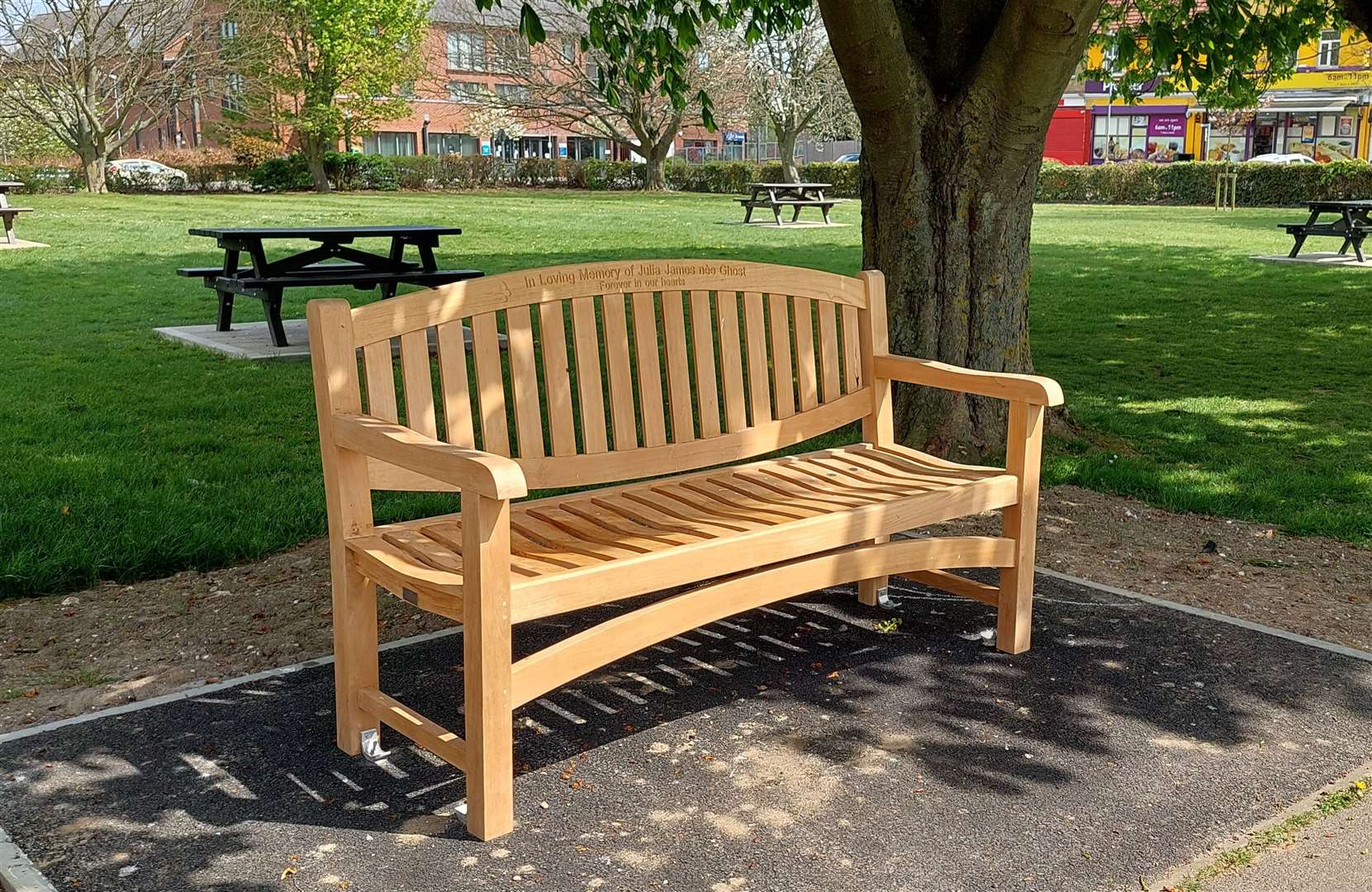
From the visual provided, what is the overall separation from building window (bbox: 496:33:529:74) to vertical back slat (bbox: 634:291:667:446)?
4154 centimetres

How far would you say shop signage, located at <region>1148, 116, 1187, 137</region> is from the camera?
5566 cm

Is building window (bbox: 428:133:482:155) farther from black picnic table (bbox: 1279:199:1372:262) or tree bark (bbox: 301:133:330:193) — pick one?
black picnic table (bbox: 1279:199:1372:262)

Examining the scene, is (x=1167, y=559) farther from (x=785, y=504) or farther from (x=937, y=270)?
(x=785, y=504)

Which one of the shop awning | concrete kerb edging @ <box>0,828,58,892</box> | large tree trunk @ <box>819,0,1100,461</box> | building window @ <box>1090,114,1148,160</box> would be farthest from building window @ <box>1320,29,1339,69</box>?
concrete kerb edging @ <box>0,828,58,892</box>

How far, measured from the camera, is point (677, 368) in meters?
3.81

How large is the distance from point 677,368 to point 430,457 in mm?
1192

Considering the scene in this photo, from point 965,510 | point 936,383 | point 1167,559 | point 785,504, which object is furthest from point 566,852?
point 1167,559

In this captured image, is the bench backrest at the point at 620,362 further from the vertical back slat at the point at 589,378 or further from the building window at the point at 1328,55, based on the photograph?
the building window at the point at 1328,55

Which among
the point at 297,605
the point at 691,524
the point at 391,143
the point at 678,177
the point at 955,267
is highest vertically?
the point at 391,143

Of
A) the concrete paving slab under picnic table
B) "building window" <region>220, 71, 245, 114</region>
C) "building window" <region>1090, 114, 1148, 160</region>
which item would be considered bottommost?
the concrete paving slab under picnic table

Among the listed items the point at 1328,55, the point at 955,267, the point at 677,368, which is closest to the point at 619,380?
the point at 677,368

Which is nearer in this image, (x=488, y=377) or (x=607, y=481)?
(x=488, y=377)

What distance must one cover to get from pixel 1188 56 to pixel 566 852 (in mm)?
7026

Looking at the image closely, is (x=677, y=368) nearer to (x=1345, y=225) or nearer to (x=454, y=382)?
(x=454, y=382)
